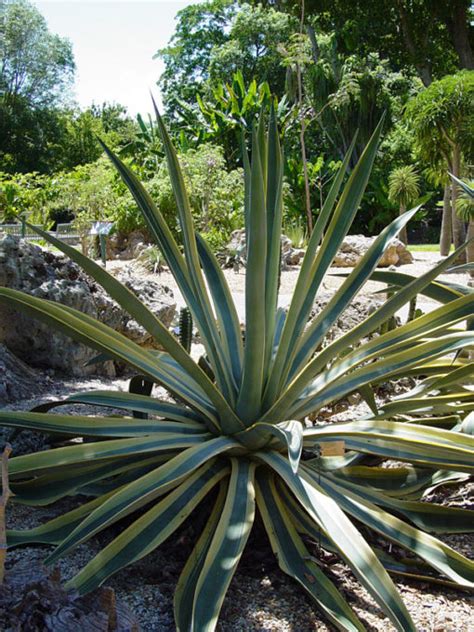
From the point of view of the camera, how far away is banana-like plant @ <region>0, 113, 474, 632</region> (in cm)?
161

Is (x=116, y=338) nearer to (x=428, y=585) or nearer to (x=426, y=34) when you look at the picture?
(x=428, y=585)

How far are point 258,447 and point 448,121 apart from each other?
509 inches

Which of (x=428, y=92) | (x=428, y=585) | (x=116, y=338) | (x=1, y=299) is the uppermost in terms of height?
(x=428, y=92)

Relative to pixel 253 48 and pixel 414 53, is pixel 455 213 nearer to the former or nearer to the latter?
pixel 414 53

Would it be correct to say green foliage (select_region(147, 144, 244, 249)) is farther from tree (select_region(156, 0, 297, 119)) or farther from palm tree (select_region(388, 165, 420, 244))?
tree (select_region(156, 0, 297, 119))

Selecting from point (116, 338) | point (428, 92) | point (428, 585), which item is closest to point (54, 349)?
point (116, 338)

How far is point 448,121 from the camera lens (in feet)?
44.8

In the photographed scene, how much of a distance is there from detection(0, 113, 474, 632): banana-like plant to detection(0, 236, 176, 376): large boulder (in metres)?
1.14

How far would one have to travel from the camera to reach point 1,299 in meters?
1.93

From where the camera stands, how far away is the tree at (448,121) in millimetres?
13391

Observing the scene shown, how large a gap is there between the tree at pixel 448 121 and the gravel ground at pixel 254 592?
12.3 meters

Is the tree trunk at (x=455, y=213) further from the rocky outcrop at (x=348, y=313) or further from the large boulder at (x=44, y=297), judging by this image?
the large boulder at (x=44, y=297)

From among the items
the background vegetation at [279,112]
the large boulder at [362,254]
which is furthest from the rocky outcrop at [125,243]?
the large boulder at [362,254]

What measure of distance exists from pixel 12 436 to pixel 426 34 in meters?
18.5
